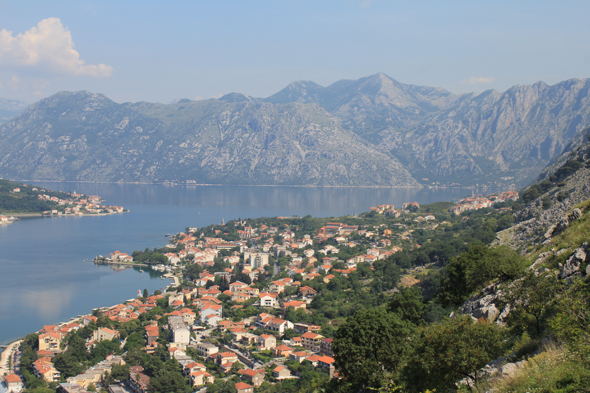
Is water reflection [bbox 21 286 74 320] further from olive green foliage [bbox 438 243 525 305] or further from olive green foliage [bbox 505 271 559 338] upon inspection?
olive green foliage [bbox 505 271 559 338]

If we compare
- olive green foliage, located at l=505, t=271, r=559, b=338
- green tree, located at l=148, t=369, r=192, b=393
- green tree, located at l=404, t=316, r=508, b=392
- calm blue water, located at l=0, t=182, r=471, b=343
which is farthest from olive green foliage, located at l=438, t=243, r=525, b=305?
calm blue water, located at l=0, t=182, r=471, b=343

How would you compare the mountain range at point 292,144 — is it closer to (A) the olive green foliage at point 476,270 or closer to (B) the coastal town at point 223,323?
(B) the coastal town at point 223,323

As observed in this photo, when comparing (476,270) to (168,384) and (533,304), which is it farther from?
(168,384)

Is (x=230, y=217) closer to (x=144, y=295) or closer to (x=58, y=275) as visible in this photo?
(x=58, y=275)

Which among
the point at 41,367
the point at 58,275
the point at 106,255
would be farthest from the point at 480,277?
the point at 106,255

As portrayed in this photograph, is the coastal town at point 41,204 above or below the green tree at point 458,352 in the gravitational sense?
below

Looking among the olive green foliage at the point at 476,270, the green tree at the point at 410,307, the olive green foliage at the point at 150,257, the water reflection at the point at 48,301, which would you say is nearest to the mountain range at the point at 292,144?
the olive green foliage at the point at 150,257

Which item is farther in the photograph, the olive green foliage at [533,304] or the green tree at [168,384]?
the green tree at [168,384]
